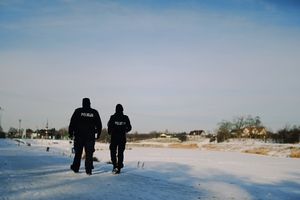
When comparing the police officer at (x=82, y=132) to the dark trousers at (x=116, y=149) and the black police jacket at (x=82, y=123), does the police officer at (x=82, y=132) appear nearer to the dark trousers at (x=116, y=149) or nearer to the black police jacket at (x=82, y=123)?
the black police jacket at (x=82, y=123)

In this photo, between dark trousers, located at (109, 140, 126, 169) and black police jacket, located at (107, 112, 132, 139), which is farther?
black police jacket, located at (107, 112, 132, 139)

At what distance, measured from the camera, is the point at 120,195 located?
449cm

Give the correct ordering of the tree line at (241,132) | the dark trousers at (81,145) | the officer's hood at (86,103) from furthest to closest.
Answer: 1. the tree line at (241,132)
2. the officer's hood at (86,103)
3. the dark trousers at (81,145)

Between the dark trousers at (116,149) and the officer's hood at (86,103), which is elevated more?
the officer's hood at (86,103)

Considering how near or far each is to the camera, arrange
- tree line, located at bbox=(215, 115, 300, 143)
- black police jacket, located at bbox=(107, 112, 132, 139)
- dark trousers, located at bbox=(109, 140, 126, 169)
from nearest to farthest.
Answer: dark trousers, located at bbox=(109, 140, 126, 169) < black police jacket, located at bbox=(107, 112, 132, 139) < tree line, located at bbox=(215, 115, 300, 143)

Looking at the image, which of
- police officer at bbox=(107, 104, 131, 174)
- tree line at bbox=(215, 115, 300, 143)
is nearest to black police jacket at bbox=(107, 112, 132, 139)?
police officer at bbox=(107, 104, 131, 174)

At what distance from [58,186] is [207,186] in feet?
9.55

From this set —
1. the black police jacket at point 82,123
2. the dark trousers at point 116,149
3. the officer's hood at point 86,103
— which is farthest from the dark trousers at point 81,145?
the officer's hood at point 86,103

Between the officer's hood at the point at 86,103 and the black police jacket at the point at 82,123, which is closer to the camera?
the black police jacket at the point at 82,123

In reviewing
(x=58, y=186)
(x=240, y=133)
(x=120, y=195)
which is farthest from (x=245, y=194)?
(x=240, y=133)

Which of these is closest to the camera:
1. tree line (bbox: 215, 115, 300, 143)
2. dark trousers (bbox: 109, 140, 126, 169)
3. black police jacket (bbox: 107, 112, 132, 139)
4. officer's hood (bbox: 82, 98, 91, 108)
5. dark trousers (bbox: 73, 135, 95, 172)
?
dark trousers (bbox: 73, 135, 95, 172)

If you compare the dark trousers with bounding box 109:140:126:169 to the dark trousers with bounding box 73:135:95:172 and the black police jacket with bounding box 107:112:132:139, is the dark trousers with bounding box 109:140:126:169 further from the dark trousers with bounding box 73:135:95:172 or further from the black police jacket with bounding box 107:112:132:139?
the dark trousers with bounding box 73:135:95:172

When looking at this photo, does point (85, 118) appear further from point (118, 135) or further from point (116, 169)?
point (116, 169)

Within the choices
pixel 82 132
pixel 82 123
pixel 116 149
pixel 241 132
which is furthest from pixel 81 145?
pixel 241 132
